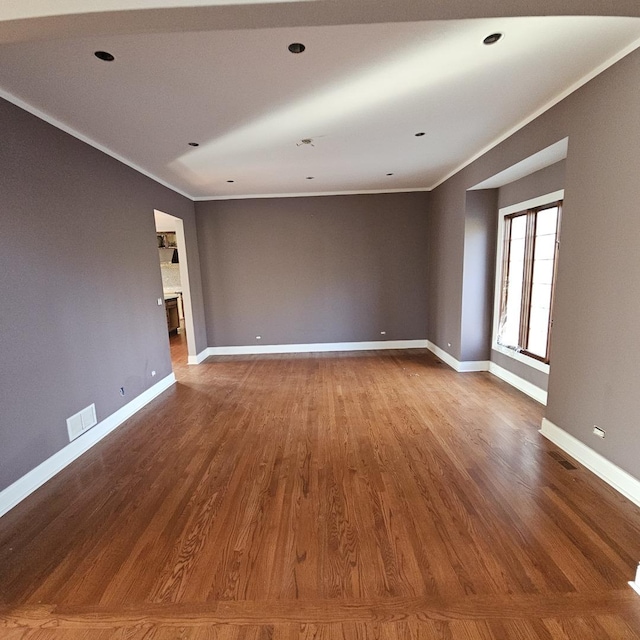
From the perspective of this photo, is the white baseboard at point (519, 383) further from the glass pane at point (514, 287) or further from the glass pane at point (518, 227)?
the glass pane at point (518, 227)

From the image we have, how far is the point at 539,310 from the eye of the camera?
352 cm

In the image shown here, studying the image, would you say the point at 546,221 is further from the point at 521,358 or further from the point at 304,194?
the point at 304,194

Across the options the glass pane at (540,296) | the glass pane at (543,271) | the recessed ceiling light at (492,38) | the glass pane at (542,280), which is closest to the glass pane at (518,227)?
the glass pane at (542,280)

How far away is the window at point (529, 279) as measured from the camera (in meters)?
3.32

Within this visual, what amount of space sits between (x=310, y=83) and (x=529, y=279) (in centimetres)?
309

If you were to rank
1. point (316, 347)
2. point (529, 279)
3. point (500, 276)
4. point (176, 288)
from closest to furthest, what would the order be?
point (529, 279)
point (500, 276)
point (316, 347)
point (176, 288)

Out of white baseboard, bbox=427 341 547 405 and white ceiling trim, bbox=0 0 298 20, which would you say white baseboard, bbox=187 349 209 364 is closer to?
white baseboard, bbox=427 341 547 405

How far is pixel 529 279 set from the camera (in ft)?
11.9

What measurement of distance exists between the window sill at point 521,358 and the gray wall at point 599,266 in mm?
814

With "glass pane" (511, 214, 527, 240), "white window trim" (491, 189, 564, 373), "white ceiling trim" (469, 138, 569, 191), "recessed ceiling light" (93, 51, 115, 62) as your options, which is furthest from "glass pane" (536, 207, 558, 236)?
"recessed ceiling light" (93, 51, 115, 62)

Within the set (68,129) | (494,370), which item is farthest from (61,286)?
(494,370)

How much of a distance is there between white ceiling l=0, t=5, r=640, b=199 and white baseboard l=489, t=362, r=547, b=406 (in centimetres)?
264

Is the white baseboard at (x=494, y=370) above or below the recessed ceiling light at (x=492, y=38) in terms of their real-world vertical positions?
below

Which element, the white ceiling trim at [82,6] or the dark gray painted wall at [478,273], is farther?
the dark gray painted wall at [478,273]
